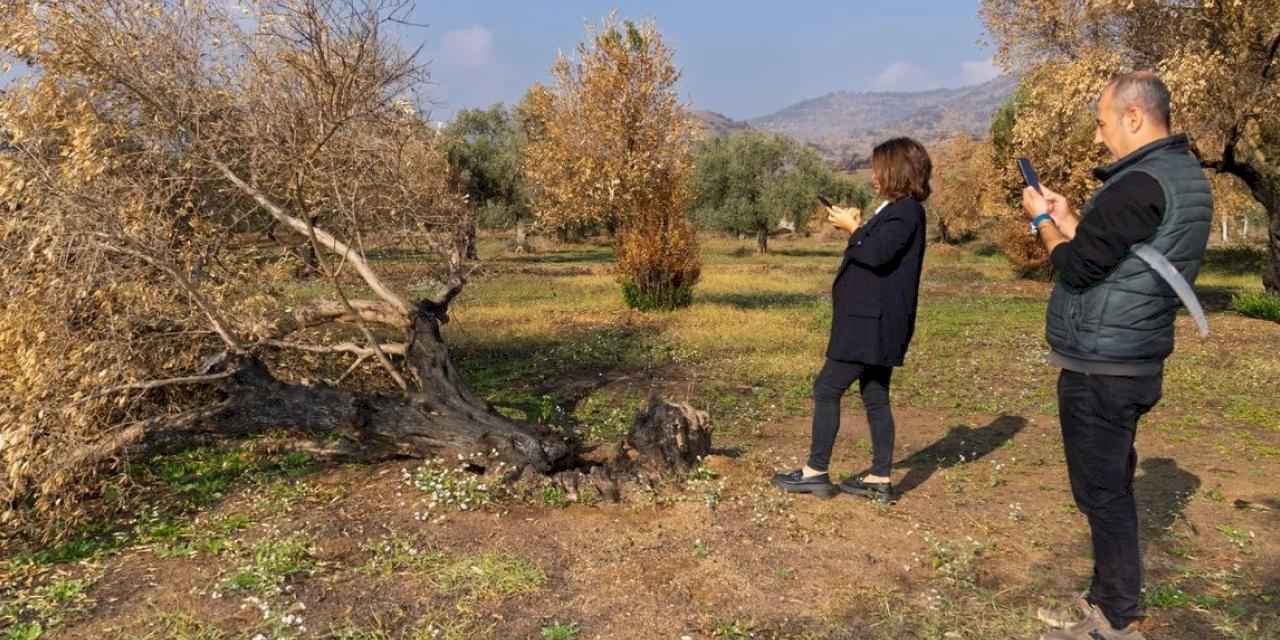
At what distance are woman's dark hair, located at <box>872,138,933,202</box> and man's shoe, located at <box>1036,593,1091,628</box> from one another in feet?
8.76

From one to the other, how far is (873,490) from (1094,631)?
7.12ft

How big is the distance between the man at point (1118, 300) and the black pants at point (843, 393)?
5.90 ft

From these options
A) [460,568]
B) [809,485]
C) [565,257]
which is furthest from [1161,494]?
[565,257]

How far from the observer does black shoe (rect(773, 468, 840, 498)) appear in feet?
19.5

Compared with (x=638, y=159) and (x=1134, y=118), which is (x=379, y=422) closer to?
(x=1134, y=118)

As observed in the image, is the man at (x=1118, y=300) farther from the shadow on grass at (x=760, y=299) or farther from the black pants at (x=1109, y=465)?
the shadow on grass at (x=760, y=299)

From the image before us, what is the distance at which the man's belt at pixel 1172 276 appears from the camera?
326 centimetres

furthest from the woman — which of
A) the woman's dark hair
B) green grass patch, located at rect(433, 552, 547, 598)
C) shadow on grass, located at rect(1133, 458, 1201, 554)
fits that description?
green grass patch, located at rect(433, 552, 547, 598)

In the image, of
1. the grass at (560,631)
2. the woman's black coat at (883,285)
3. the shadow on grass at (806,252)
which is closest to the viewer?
the grass at (560,631)

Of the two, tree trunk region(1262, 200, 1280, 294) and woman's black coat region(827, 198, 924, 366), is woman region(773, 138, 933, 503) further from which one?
tree trunk region(1262, 200, 1280, 294)

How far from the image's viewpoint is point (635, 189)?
62.6 ft

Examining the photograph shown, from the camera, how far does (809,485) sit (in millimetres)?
5945

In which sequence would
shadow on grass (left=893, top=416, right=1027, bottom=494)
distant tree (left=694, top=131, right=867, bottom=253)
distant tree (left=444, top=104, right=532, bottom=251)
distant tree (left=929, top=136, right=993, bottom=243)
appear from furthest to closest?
distant tree (left=694, top=131, right=867, bottom=253), distant tree (left=929, top=136, right=993, bottom=243), distant tree (left=444, top=104, right=532, bottom=251), shadow on grass (left=893, top=416, right=1027, bottom=494)

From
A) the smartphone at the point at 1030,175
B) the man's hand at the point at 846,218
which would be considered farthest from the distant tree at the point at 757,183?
the smartphone at the point at 1030,175
